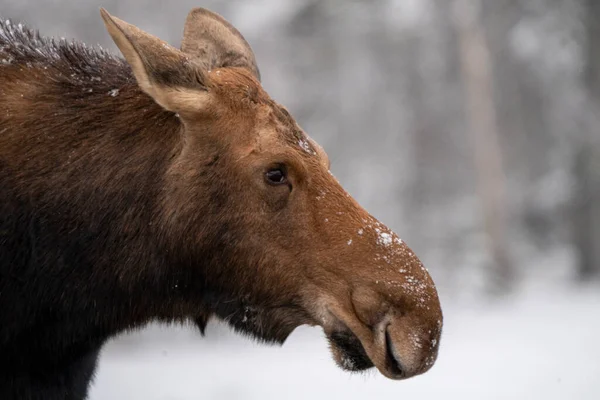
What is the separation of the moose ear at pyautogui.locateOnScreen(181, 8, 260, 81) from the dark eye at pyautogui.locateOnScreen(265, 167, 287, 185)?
80 centimetres

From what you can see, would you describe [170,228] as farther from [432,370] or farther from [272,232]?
[432,370]

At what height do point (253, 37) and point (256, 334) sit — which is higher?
point (253, 37)

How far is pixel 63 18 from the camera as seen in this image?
17.9 meters

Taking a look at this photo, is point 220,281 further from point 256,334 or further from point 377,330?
point 377,330

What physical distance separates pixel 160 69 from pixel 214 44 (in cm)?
87

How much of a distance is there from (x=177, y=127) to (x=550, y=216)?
78.3 feet

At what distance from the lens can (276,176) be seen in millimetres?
3365

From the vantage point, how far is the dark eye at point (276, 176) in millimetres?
3359

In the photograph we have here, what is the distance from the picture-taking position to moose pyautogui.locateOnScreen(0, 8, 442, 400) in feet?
10.8

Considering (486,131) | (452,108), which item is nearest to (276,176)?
(486,131)

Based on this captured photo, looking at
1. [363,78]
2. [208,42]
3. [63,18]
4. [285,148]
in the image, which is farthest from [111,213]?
[363,78]

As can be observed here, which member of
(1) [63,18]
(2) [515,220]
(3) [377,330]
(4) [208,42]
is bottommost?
(3) [377,330]

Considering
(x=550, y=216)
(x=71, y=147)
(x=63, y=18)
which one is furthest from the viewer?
(x=550, y=216)

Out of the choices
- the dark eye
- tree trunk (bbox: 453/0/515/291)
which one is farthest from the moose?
tree trunk (bbox: 453/0/515/291)
